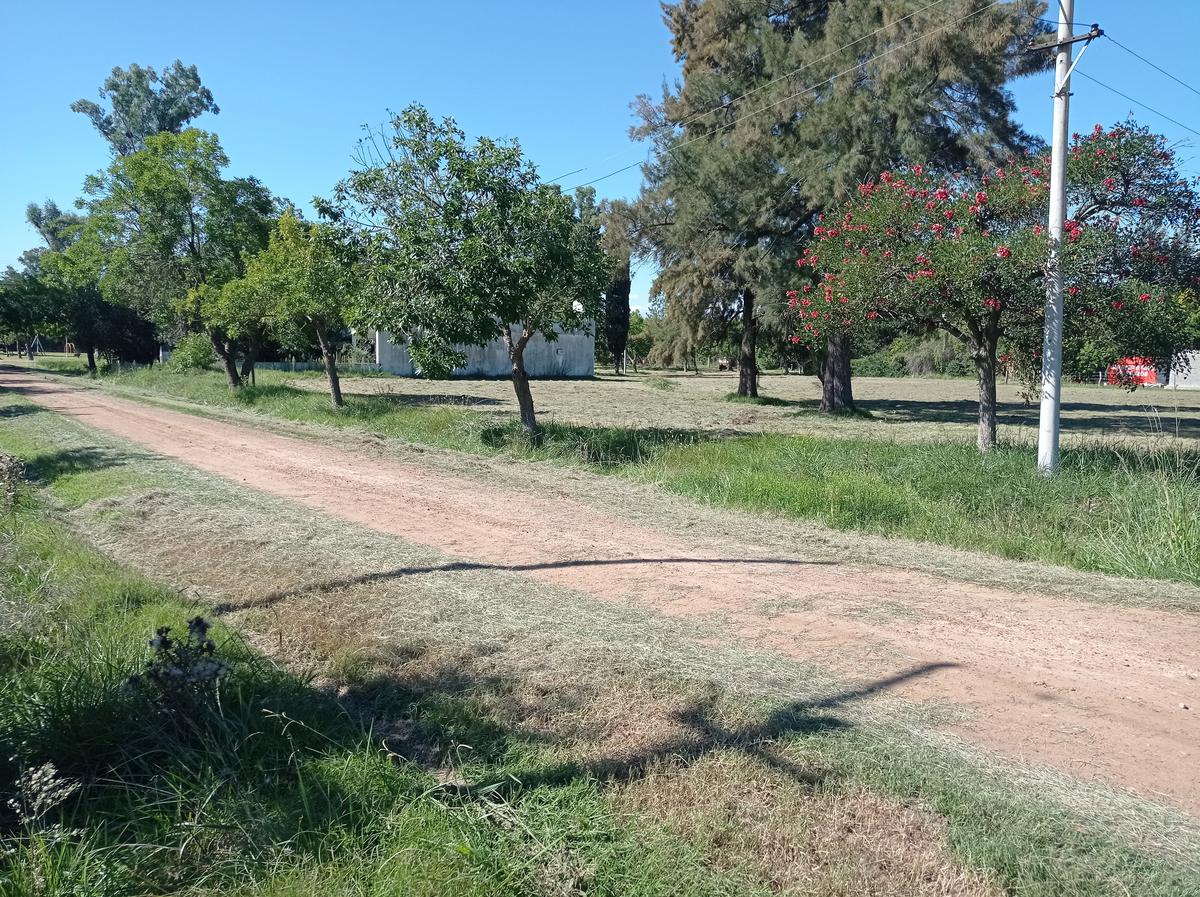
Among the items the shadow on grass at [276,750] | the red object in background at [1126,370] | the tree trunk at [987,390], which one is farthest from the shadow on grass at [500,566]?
the red object in background at [1126,370]

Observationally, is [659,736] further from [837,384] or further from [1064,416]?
[1064,416]

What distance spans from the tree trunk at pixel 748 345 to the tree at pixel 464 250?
15.5 m

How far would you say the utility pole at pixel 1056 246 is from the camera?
10.2 m

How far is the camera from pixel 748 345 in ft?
113

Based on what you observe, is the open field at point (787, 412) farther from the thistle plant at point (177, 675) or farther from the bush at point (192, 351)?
the thistle plant at point (177, 675)

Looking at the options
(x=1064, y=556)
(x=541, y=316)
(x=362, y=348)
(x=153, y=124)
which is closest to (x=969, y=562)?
(x=1064, y=556)

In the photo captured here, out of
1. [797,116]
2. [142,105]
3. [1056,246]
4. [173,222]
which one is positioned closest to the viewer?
[1056,246]

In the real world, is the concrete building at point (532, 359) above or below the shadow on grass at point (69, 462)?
above

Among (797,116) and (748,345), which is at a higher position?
(797,116)

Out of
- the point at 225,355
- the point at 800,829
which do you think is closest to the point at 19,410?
the point at 225,355

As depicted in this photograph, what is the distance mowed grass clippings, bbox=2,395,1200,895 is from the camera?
10.9 feet

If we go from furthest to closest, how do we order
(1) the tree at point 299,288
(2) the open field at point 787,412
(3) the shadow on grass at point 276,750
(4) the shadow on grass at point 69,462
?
(2) the open field at point 787,412
(1) the tree at point 299,288
(4) the shadow on grass at point 69,462
(3) the shadow on grass at point 276,750

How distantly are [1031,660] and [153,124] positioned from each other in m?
61.3

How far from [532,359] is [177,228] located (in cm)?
3091
